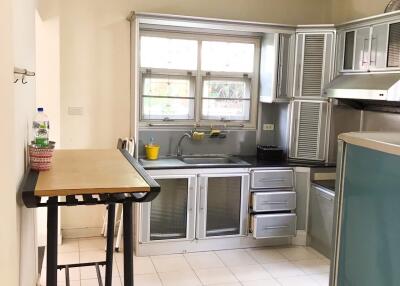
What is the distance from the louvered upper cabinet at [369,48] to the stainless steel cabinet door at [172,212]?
181 centimetres

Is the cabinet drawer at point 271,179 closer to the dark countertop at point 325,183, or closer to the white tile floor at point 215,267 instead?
the dark countertop at point 325,183

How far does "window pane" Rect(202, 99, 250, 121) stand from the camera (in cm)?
461

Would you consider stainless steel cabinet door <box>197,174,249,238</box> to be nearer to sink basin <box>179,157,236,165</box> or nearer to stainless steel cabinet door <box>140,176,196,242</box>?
stainless steel cabinet door <box>140,176,196,242</box>

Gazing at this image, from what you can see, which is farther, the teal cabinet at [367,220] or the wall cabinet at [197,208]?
the wall cabinet at [197,208]

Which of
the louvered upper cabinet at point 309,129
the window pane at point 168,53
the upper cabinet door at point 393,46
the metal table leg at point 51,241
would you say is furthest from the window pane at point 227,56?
the metal table leg at point 51,241

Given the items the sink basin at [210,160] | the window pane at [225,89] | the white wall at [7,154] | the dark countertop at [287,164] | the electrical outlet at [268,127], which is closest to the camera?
the white wall at [7,154]

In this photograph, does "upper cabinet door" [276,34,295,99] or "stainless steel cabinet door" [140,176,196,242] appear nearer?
"stainless steel cabinet door" [140,176,196,242]

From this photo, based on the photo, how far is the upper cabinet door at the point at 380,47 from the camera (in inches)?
140

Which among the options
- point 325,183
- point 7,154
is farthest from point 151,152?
point 7,154

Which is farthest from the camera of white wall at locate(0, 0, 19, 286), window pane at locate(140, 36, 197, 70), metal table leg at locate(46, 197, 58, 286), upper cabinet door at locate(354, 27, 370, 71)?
window pane at locate(140, 36, 197, 70)

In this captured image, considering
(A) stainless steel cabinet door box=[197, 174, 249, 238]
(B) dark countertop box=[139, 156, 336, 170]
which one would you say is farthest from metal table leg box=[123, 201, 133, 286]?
(A) stainless steel cabinet door box=[197, 174, 249, 238]

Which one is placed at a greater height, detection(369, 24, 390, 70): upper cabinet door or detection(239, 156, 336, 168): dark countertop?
detection(369, 24, 390, 70): upper cabinet door

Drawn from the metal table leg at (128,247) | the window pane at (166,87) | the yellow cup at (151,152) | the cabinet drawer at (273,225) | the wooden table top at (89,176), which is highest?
the window pane at (166,87)

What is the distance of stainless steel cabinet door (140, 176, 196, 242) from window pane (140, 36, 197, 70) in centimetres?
119
